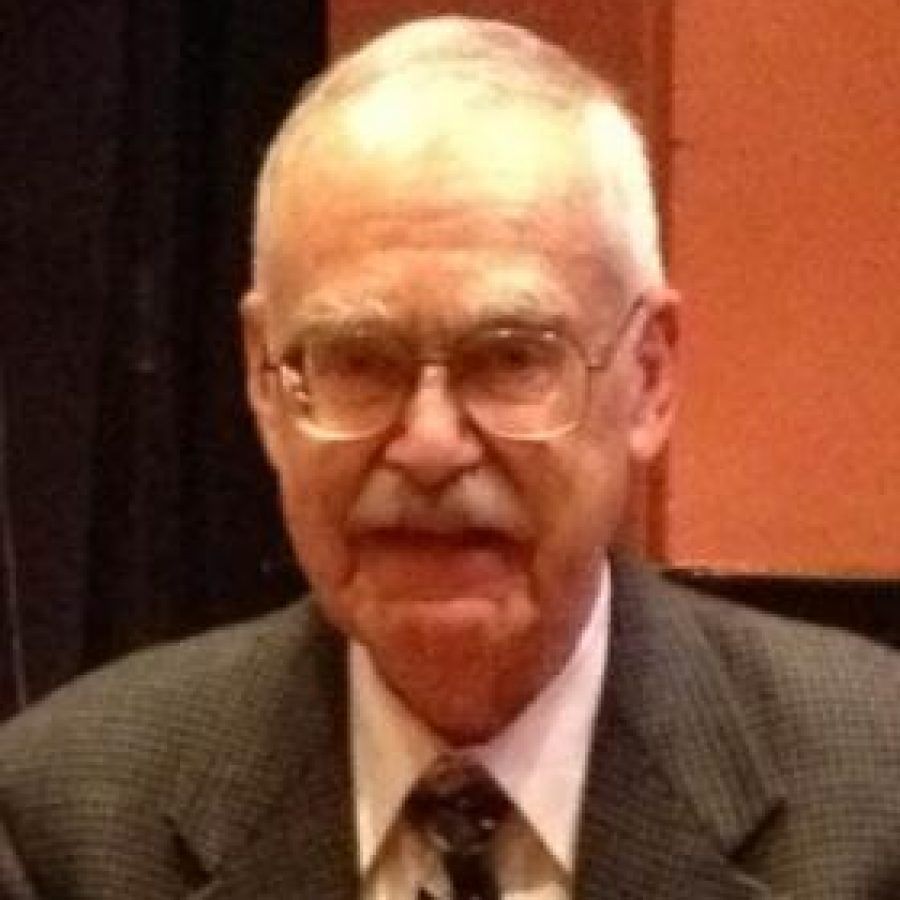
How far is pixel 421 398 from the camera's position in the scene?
4.48 ft

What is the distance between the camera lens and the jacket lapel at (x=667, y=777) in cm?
147

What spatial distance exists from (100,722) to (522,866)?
266 millimetres

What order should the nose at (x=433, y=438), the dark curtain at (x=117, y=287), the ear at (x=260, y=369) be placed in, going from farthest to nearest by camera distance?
1. the dark curtain at (x=117, y=287)
2. the ear at (x=260, y=369)
3. the nose at (x=433, y=438)

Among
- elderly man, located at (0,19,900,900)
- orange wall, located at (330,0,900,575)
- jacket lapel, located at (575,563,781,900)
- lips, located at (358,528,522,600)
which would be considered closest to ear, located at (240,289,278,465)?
elderly man, located at (0,19,900,900)

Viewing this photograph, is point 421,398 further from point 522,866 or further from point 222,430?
point 222,430

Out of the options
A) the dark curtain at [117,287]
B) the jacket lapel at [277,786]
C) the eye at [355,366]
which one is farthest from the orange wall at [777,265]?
the eye at [355,366]

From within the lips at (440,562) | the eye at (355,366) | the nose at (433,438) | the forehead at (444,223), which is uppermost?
the forehead at (444,223)

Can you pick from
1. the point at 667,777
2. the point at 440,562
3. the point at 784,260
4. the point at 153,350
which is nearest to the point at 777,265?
the point at 784,260

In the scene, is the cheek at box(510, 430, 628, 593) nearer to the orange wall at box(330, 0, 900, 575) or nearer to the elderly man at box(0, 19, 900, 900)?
the elderly man at box(0, 19, 900, 900)

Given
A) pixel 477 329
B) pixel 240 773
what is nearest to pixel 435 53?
pixel 477 329

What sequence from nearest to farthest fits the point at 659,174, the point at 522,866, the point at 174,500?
the point at 522,866, the point at 659,174, the point at 174,500

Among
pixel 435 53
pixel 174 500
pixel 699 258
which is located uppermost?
pixel 435 53

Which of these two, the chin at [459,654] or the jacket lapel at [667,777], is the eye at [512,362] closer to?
the chin at [459,654]

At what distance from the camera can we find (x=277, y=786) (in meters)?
1.52
